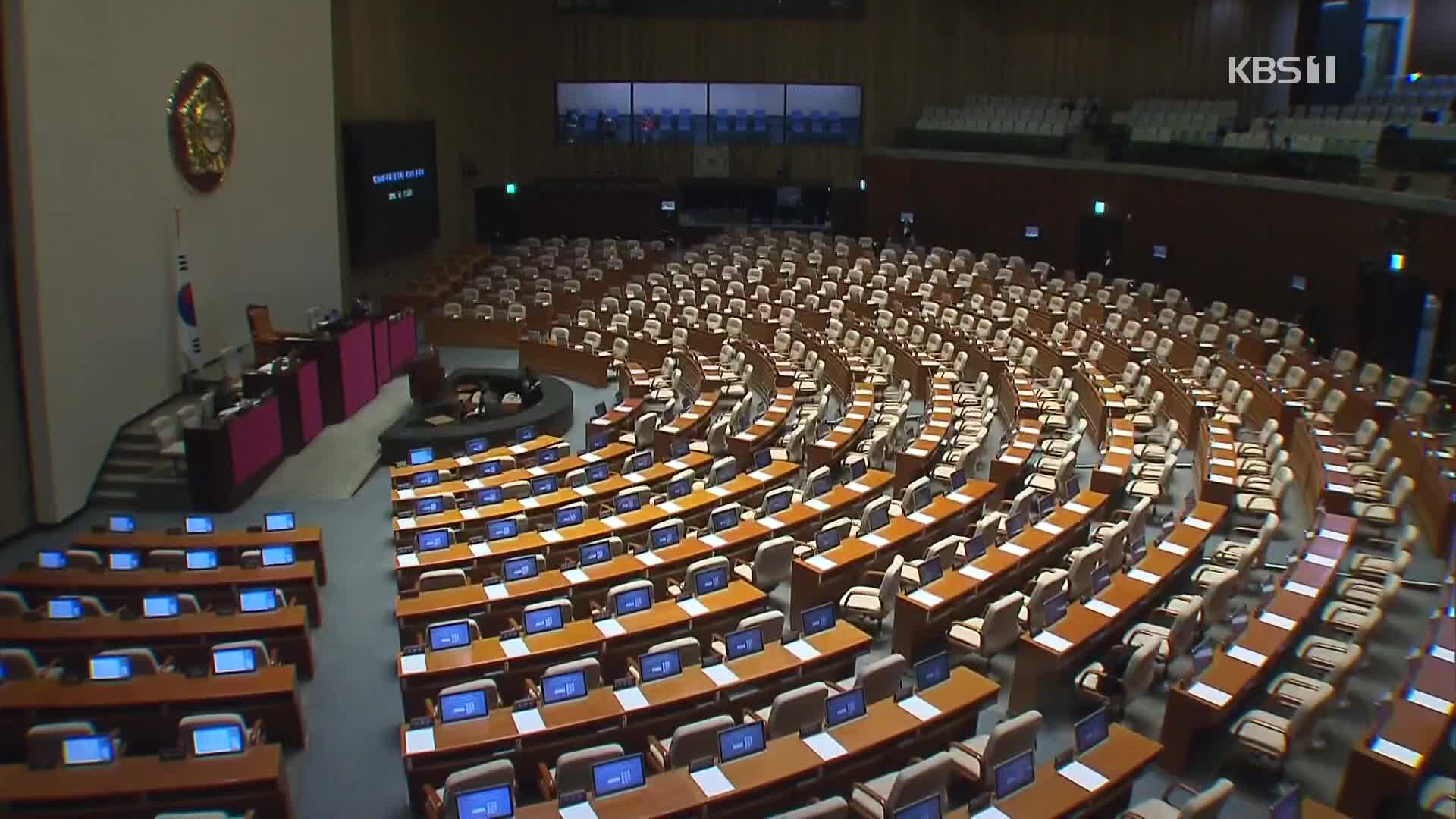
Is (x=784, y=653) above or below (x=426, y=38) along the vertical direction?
below

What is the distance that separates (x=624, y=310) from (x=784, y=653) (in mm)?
16006

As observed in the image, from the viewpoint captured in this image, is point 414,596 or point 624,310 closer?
point 414,596

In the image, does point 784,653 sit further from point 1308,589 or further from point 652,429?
point 652,429

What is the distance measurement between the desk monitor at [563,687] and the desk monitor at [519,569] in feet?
8.04

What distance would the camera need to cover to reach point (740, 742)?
7172mm

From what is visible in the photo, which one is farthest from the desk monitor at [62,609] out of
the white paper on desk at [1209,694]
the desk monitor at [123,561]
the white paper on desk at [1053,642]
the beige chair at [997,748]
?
the white paper on desk at [1209,694]

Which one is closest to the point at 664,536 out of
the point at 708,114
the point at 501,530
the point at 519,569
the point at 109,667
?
the point at 519,569

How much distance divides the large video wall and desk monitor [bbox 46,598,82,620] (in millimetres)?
25661

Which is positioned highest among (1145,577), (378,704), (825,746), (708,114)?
(708,114)

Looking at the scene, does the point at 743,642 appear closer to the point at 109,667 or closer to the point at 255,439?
the point at 109,667

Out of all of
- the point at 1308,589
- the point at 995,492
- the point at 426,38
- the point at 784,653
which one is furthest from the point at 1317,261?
the point at 426,38

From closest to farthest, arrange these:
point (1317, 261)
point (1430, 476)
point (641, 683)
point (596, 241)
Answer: point (641, 683) → point (1430, 476) → point (1317, 261) → point (596, 241)

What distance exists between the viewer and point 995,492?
1273 cm

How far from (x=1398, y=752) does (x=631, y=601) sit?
5630 millimetres
